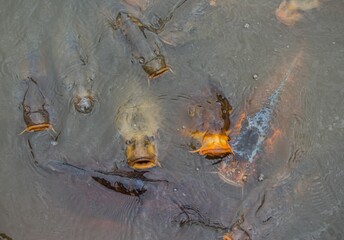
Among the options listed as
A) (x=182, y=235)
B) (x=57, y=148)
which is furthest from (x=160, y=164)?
(x=57, y=148)

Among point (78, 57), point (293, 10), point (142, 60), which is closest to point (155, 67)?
point (142, 60)

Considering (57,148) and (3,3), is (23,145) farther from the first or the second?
(3,3)

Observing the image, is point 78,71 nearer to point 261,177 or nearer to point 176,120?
point 176,120

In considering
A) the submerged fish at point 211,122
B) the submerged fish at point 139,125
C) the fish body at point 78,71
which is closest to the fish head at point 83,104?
the fish body at point 78,71

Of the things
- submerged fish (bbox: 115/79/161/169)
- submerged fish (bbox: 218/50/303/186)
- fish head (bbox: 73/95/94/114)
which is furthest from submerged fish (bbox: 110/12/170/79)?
submerged fish (bbox: 218/50/303/186)

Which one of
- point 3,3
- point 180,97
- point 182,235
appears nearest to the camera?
point 182,235

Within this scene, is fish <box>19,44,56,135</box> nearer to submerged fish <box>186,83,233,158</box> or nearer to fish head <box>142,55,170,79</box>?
fish head <box>142,55,170,79</box>

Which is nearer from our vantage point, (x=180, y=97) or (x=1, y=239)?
(x=1, y=239)
